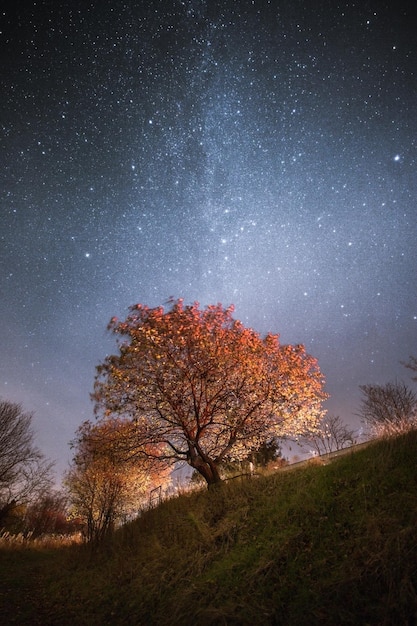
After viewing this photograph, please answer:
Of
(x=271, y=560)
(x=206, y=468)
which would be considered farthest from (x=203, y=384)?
(x=271, y=560)

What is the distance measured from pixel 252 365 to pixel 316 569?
30.6 ft

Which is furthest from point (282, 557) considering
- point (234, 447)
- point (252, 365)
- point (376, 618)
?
point (234, 447)

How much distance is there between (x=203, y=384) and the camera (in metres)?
14.7

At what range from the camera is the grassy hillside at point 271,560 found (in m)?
4.76

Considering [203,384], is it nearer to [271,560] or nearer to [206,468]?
[206,468]

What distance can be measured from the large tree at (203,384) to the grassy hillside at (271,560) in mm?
3745

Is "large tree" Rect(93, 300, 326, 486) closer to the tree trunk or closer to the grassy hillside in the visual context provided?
the tree trunk

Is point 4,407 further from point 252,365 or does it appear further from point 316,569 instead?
point 316,569

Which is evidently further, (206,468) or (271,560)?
(206,468)

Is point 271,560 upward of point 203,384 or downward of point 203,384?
downward

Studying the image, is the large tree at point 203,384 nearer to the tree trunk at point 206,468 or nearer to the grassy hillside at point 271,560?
the tree trunk at point 206,468

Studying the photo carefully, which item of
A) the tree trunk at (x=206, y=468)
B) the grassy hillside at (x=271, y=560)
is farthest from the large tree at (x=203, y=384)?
the grassy hillside at (x=271, y=560)

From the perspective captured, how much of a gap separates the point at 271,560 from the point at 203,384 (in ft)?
28.5

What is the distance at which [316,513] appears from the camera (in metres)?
7.23
